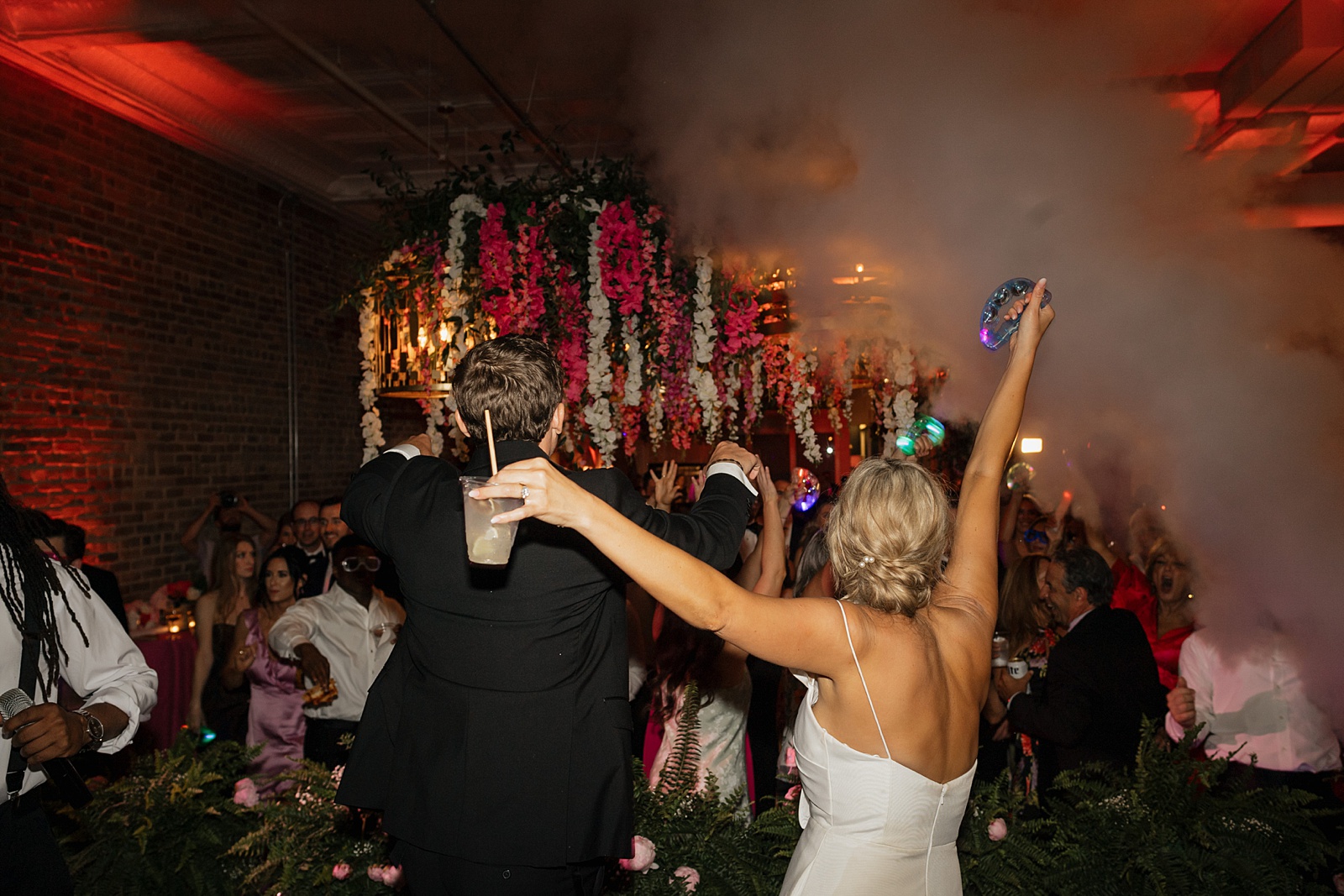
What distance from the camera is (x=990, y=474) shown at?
→ 6.60ft

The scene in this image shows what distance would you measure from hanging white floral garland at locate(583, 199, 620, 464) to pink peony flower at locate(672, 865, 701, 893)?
2324mm

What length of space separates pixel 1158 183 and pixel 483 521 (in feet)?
9.21

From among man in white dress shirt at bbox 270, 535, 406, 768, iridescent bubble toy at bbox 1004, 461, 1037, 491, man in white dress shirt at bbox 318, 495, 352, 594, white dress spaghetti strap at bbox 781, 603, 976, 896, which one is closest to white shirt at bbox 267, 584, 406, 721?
man in white dress shirt at bbox 270, 535, 406, 768

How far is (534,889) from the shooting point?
1806 millimetres

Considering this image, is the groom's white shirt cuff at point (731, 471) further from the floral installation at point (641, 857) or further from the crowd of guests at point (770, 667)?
the floral installation at point (641, 857)

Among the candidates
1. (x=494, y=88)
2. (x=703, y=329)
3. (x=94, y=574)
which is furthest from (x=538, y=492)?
(x=494, y=88)

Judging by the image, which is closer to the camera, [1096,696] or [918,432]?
[1096,696]

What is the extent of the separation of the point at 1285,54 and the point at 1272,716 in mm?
3111

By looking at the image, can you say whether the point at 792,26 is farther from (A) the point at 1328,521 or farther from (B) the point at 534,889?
(B) the point at 534,889

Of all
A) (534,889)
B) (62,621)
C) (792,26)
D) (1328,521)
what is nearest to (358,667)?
(62,621)

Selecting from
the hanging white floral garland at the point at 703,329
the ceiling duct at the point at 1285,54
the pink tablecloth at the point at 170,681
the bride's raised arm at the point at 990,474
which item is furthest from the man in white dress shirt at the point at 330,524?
the ceiling duct at the point at 1285,54

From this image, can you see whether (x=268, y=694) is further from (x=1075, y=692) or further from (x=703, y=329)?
(x=1075, y=692)

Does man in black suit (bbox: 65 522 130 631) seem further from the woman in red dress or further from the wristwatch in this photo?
the woman in red dress

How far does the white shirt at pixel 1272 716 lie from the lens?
314 cm
